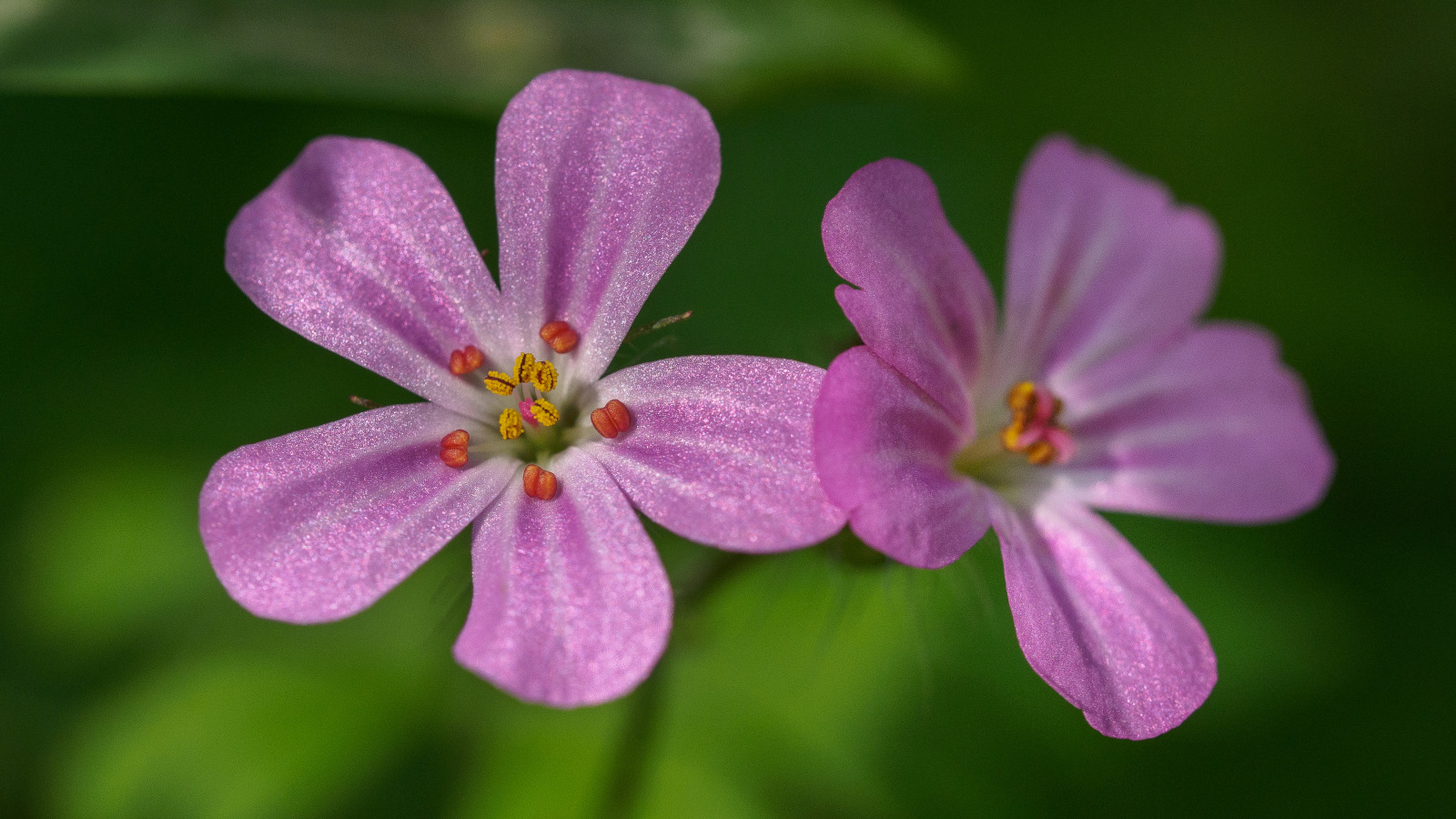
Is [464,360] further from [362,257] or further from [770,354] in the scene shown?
[770,354]

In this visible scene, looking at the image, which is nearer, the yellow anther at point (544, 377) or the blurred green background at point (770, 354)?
the yellow anther at point (544, 377)

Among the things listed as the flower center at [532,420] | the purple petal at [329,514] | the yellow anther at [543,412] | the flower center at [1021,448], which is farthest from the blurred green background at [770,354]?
the purple petal at [329,514]

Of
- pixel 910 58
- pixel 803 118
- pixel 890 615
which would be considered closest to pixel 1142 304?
pixel 910 58

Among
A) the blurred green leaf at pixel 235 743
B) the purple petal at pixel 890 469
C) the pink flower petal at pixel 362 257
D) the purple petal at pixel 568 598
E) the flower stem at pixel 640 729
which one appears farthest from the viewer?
the blurred green leaf at pixel 235 743

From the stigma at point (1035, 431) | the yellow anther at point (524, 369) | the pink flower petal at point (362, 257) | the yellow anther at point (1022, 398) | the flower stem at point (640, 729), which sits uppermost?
the pink flower petal at point (362, 257)

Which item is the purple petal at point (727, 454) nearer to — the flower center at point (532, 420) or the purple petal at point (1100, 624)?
the flower center at point (532, 420)

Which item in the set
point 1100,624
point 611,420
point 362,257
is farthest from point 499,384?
point 1100,624

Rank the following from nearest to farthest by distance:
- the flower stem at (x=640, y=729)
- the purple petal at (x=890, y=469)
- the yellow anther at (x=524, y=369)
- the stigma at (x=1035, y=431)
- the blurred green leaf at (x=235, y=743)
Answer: the purple petal at (x=890, y=469)
the yellow anther at (x=524, y=369)
the stigma at (x=1035, y=431)
the flower stem at (x=640, y=729)
the blurred green leaf at (x=235, y=743)

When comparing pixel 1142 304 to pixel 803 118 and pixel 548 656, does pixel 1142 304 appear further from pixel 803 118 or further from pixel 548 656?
pixel 803 118
